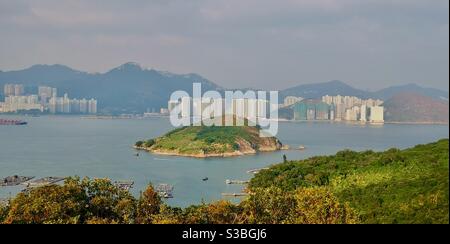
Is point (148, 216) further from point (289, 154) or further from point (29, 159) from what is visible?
point (289, 154)

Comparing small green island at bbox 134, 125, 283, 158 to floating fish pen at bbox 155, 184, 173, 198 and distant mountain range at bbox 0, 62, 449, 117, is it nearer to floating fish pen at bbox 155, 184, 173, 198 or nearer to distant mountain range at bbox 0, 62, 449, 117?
floating fish pen at bbox 155, 184, 173, 198

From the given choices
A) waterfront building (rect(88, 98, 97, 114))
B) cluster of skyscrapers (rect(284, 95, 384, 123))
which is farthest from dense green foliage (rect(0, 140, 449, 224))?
waterfront building (rect(88, 98, 97, 114))

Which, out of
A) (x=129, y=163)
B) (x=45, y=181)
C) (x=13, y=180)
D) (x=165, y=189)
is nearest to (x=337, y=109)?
(x=129, y=163)

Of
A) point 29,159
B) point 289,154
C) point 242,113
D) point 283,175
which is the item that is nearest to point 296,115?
point 242,113

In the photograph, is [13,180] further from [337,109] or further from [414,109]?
[337,109]

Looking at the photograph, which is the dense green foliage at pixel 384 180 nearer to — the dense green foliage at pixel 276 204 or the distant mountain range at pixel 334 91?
the dense green foliage at pixel 276 204

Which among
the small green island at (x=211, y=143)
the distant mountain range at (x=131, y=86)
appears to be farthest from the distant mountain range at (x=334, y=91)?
the small green island at (x=211, y=143)
